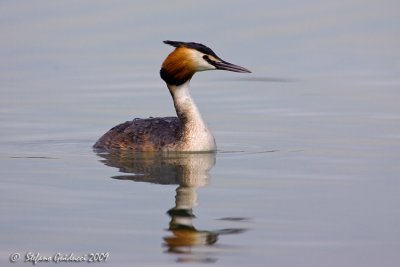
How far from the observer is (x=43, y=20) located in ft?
84.0

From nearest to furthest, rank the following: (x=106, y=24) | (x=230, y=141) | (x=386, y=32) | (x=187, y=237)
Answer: (x=187, y=237) → (x=230, y=141) → (x=386, y=32) → (x=106, y=24)

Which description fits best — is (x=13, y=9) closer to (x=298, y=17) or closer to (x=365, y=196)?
(x=298, y=17)

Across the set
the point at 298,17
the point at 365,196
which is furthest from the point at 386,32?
the point at 365,196

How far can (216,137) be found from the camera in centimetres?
1522

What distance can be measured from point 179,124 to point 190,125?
22 centimetres

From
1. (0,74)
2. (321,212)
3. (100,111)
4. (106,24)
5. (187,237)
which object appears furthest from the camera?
(106,24)

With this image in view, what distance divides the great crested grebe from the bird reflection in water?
116 millimetres

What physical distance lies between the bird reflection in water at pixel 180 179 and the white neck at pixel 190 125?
10 centimetres

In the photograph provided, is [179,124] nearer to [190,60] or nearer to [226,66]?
[190,60]

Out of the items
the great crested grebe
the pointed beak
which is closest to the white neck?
the great crested grebe

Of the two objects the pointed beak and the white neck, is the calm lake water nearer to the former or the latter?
the white neck

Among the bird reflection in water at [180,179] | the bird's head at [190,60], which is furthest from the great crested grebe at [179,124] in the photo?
the bird reflection in water at [180,179]

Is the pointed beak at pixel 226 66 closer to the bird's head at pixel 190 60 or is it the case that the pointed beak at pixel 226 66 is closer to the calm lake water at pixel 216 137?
the bird's head at pixel 190 60

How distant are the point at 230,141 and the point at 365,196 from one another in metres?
3.59
